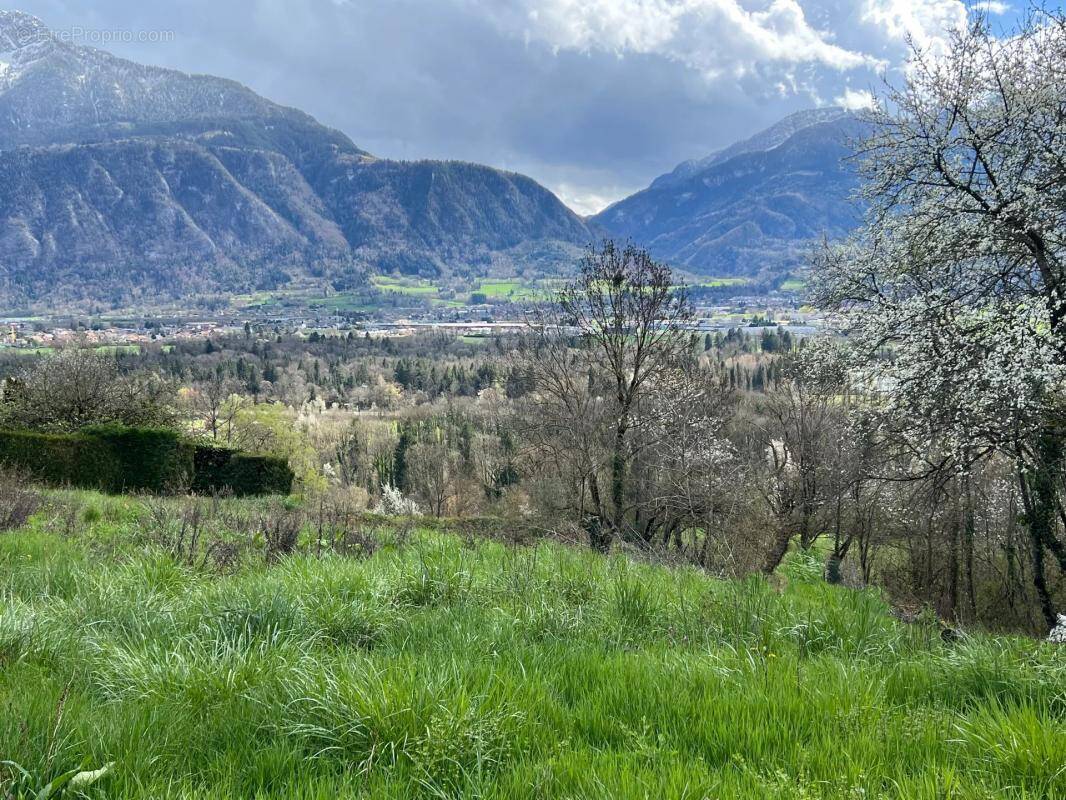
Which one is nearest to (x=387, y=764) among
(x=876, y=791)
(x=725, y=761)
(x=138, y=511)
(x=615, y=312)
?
(x=725, y=761)

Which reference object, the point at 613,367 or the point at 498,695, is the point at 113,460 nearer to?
the point at 613,367

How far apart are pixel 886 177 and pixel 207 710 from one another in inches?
509

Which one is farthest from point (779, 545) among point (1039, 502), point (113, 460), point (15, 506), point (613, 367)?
point (113, 460)

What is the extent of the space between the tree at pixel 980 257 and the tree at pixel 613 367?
8.57 m

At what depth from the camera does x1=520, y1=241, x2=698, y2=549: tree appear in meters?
19.9

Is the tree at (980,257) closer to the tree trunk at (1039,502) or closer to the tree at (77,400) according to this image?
the tree trunk at (1039,502)

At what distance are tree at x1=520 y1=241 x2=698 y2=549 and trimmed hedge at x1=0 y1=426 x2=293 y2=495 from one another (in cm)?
1059

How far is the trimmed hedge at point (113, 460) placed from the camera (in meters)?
16.5

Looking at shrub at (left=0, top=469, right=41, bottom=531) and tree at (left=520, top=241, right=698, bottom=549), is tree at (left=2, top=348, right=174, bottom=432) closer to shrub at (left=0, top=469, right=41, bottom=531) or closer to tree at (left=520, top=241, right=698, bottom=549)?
shrub at (left=0, top=469, right=41, bottom=531)

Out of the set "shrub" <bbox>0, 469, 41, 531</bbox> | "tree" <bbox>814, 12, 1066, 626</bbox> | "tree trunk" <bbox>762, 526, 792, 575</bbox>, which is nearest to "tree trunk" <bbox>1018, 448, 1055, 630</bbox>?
"tree" <bbox>814, 12, 1066, 626</bbox>

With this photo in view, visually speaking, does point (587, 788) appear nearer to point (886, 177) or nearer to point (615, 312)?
point (886, 177)

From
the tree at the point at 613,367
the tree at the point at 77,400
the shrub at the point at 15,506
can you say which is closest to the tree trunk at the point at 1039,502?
the tree at the point at 613,367

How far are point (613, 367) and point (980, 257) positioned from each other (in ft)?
35.6

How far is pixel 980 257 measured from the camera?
11.1 metres
